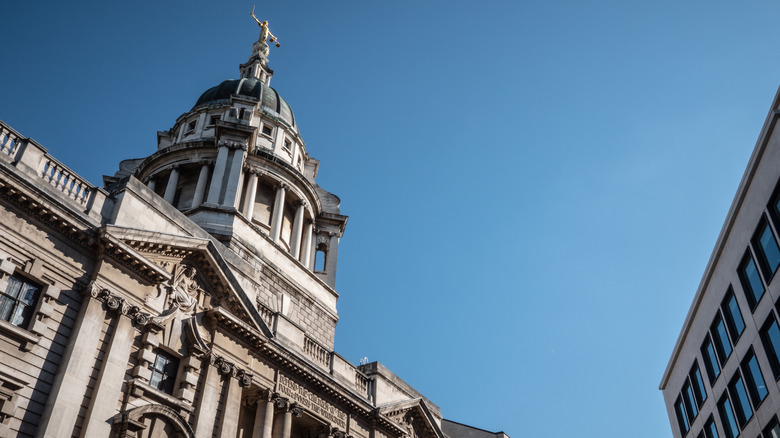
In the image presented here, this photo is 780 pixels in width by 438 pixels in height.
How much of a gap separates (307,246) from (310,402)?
15.0 m

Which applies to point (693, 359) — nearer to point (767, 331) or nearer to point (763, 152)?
point (767, 331)

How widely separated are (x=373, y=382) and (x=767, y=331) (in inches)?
689

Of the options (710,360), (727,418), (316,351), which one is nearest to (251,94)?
(316,351)

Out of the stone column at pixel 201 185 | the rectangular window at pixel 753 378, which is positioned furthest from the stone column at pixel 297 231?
the rectangular window at pixel 753 378

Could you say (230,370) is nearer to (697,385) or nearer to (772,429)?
(772,429)

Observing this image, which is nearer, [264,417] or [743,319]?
[264,417]

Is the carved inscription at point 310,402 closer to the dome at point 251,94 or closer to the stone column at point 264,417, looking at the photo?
the stone column at point 264,417

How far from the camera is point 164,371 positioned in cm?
2233

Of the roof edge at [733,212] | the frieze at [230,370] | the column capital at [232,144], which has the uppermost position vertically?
the column capital at [232,144]

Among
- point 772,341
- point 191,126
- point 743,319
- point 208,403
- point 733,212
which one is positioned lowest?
point 208,403

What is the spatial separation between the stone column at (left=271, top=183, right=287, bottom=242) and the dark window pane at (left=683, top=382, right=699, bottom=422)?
85.5 ft

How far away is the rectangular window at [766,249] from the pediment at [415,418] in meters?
16.7

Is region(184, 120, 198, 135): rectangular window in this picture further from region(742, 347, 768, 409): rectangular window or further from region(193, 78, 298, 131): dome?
region(742, 347, 768, 409): rectangular window

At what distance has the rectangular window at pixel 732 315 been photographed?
32.8m
